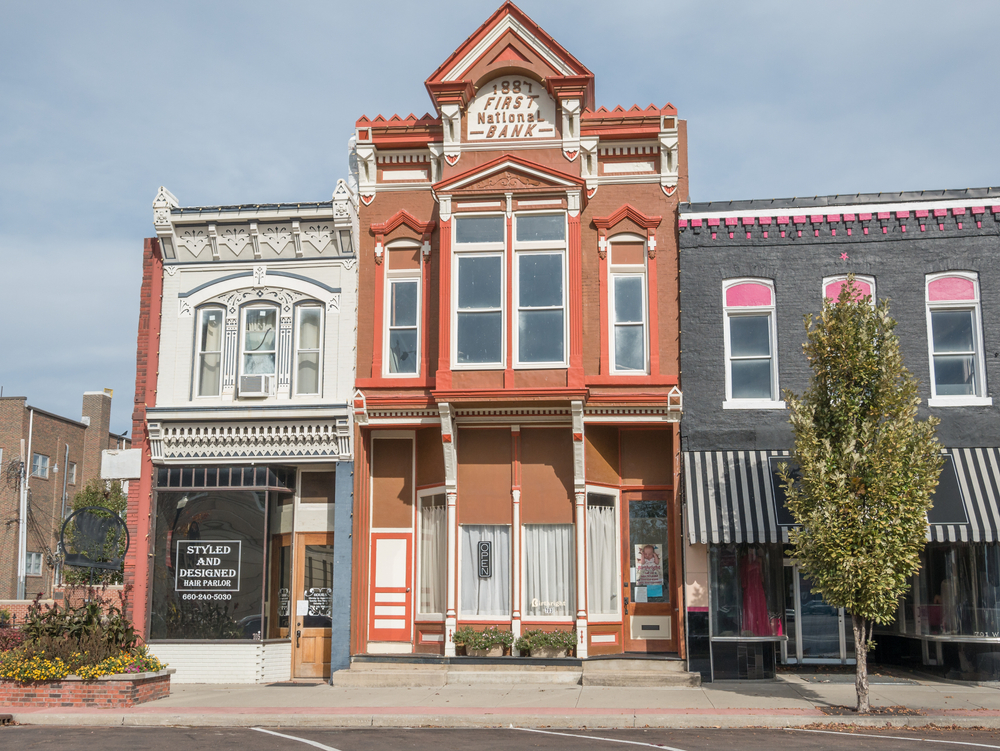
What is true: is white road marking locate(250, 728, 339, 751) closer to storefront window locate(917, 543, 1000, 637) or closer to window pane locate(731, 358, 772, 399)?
window pane locate(731, 358, 772, 399)

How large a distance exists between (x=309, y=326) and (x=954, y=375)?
12817 millimetres

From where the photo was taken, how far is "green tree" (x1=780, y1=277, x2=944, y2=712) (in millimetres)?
13961

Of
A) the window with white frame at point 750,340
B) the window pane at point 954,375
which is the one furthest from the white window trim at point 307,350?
the window pane at point 954,375

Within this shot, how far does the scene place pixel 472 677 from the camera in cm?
1742

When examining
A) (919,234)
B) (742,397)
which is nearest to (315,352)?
(742,397)

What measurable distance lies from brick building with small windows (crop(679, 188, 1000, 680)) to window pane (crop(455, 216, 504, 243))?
12.2ft

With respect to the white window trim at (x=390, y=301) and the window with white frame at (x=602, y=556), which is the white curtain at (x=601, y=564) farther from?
the white window trim at (x=390, y=301)

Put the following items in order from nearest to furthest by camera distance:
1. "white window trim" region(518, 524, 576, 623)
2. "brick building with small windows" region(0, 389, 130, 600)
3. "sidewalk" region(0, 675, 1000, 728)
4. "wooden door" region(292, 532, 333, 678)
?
"sidewalk" region(0, 675, 1000, 728)
"white window trim" region(518, 524, 576, 623)
"wooden door" region(292, 532, 333, 678)
"brick building with small windows" region(0, 389, 130, 600)

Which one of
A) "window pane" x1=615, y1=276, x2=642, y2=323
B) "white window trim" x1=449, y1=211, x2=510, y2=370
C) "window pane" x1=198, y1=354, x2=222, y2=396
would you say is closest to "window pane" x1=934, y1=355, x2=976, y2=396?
"window pane" x1=615, y1=276, x2=642, y2=323

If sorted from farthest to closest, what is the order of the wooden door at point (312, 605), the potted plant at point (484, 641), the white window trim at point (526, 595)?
the wooden door at point (312, 605) < the white window trim at point (526, 595) < the potted plant at point (484, 641)

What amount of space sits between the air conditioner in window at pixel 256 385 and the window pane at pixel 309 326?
1055mm

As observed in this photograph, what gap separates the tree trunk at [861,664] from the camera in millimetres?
14023

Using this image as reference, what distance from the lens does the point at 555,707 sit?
1490 cm

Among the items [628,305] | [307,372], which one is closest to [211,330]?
[307,372]
